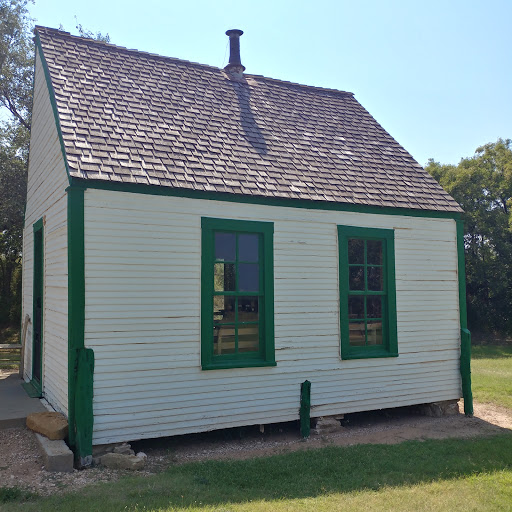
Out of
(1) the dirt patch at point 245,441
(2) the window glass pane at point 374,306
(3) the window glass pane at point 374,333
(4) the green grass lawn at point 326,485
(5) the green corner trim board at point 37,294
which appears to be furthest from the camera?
(2) the window glass pane at point 374,306

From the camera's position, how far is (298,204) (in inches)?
314

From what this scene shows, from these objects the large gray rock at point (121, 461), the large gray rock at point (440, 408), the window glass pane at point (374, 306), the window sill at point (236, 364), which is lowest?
the large gray rock at point (440, 408)

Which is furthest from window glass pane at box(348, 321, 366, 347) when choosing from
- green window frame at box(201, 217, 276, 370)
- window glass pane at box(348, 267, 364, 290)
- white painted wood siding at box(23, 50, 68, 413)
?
window glass pane at box(348, 267, 364, 290)

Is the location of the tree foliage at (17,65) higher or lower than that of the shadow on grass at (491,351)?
higher

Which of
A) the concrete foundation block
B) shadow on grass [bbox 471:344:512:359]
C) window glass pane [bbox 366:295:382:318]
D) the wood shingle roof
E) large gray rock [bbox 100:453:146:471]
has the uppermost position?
the wood shingle roof

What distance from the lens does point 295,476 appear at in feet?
19.5

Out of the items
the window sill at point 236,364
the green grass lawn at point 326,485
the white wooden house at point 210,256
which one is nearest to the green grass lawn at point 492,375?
the white wooden house at point 210,256

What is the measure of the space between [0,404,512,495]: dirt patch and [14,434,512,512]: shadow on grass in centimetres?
41

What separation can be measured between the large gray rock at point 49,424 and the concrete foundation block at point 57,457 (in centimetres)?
22

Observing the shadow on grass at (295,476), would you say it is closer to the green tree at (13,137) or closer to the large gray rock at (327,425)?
the large gray rock at (327,425)

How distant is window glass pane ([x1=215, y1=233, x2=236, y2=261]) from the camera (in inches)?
299

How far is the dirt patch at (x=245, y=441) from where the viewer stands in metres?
5.68

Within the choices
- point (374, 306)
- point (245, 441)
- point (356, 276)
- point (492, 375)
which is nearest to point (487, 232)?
point (356, 276)

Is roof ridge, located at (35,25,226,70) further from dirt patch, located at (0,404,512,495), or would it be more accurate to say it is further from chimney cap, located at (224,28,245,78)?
dirt patch, located at (0,404,512,495)
